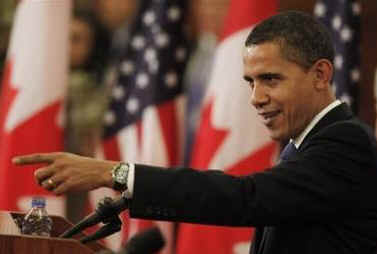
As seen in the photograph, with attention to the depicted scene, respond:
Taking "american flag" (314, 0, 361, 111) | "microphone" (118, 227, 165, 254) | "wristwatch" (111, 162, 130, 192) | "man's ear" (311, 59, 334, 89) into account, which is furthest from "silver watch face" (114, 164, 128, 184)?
"american flag" (314, 0, 361, 111)

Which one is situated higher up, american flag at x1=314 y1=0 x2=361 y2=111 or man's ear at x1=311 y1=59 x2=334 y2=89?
man's ear at x1=311 y1=59 x2=334 y2=89

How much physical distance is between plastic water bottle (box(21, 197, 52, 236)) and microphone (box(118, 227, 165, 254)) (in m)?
0.62

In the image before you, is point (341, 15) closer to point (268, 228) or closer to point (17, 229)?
point (268, 228)

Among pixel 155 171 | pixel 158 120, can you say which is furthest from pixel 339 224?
pixel 158 120

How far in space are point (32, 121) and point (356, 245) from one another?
124 inches

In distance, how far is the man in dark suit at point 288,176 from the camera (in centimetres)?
217

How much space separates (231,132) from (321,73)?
2.39m

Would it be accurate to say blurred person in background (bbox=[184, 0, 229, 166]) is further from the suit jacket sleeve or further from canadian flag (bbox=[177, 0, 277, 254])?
the suit jacket sleeve

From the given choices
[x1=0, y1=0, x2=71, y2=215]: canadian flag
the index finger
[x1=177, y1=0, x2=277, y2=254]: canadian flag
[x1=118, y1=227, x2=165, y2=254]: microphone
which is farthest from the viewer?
[x1=0, y1=0, x2=71, y2=215]: canadian flag

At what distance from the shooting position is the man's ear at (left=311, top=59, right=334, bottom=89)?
249 centimetres

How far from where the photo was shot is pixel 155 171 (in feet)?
7.20

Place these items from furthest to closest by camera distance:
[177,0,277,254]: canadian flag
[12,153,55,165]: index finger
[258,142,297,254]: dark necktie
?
[177,0,277,254]: canadian flag
[258,142,297,254]: dark necktie
[12,153,55,165]: index finger

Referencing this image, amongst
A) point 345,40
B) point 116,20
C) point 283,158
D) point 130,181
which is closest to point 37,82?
point 116,20

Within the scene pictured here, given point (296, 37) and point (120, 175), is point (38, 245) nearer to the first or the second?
point (120, 175)
